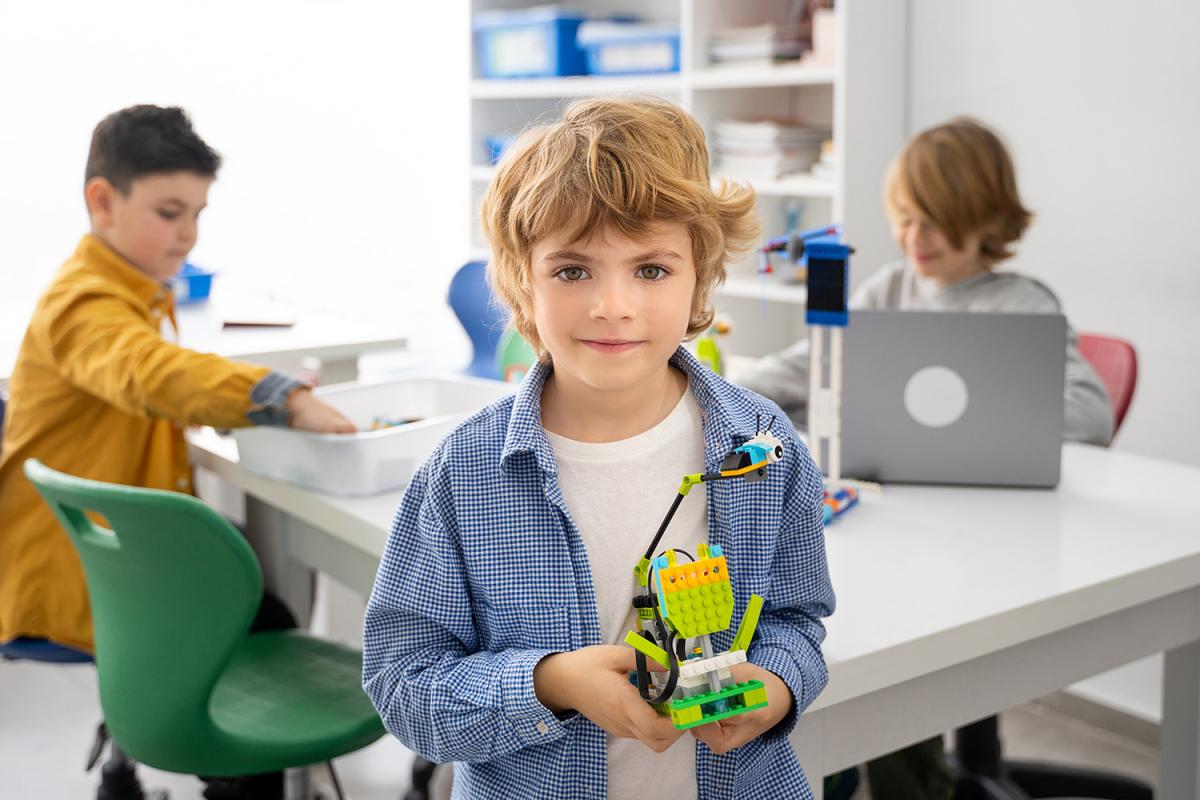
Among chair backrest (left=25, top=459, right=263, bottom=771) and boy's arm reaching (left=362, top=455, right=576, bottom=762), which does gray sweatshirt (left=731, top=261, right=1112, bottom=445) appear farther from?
boy's arm reaching (left=362, top=455, right=576, bottom=762)

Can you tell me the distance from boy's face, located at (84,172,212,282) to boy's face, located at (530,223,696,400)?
1147 mm

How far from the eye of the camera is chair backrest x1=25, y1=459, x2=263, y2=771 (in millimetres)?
1422

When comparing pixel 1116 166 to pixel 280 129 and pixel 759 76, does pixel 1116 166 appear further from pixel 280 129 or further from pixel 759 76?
pixel 280 129

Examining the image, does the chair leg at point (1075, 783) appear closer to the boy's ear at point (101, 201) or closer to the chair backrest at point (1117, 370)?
the chair backrest at point (1117, 370)

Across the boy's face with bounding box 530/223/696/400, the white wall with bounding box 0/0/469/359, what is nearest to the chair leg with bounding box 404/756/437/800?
the boy's face with bounding box 530/223/696/400

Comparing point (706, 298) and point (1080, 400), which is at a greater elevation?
point (706, 298)

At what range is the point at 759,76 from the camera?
10.6ft

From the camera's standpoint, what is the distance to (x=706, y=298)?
1.12 m

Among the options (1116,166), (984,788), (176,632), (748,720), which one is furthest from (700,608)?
(1116,166)

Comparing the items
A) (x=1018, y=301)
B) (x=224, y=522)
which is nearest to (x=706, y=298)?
(x=224, y=522)

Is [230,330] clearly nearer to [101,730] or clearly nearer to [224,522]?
[101,730]

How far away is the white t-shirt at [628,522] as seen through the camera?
106 cm

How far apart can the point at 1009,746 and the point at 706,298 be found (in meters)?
1.88

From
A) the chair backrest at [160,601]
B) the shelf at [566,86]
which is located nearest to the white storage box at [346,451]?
the chair backrest at [160,601]
